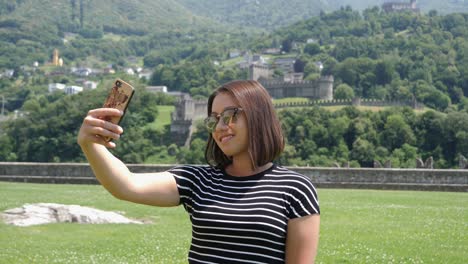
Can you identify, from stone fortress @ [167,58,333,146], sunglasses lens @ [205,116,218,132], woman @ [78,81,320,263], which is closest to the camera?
woman @ [78,81,320,263]

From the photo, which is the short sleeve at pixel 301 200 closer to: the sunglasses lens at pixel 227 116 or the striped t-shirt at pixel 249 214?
the striped t-shirt at pixel 249 214

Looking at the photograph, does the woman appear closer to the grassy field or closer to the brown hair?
the brown hair

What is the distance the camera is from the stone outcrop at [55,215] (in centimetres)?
1302

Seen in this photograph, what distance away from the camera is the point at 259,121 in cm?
397

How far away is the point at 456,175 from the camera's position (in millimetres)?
24359

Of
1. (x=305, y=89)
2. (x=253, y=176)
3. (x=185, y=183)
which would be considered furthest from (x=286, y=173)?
(x=305, y=89)

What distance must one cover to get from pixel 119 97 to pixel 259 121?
76cm

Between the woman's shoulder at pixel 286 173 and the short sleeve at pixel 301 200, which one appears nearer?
the short sleeve at pixel 301 200

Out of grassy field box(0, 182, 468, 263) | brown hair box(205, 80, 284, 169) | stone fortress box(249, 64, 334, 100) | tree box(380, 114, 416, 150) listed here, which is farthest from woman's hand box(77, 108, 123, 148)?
stone fortress box(249, 64, 334, 100)

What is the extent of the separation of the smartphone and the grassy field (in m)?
5.88

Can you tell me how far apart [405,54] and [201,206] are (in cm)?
16544

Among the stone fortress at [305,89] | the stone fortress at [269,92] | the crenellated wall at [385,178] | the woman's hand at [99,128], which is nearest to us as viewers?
the woman's hand at [99,128]

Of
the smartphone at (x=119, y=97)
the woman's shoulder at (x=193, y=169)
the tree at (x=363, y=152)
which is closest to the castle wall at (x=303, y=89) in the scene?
the tree at (x=363, y=152)

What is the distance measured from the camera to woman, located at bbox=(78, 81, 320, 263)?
3.77 meters
